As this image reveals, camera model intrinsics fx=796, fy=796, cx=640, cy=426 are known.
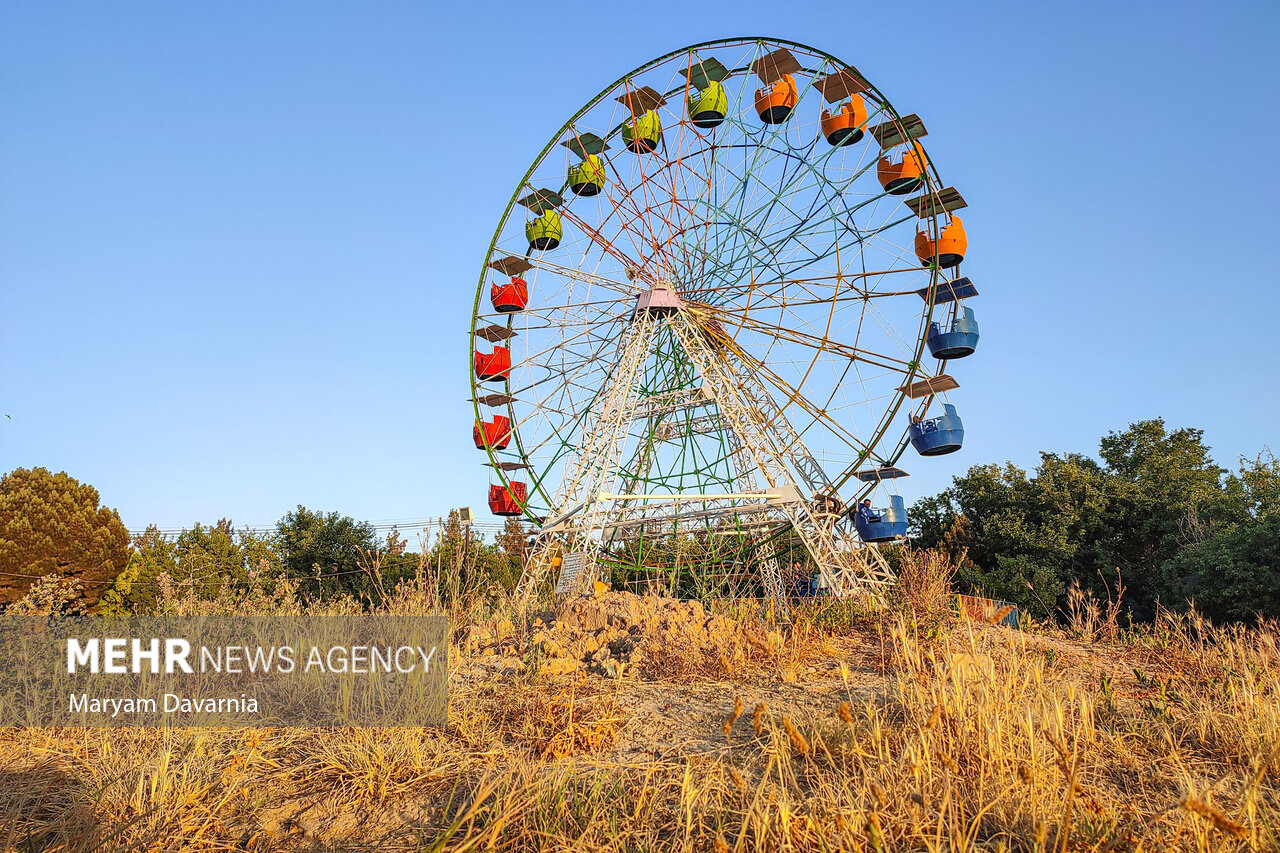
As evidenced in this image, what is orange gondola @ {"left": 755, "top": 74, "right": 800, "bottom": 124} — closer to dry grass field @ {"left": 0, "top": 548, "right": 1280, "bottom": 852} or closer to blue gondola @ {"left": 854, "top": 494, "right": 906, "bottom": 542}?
blue gondola @ {"left": 854, "top": 494, "right": 906, "bottom": 542}

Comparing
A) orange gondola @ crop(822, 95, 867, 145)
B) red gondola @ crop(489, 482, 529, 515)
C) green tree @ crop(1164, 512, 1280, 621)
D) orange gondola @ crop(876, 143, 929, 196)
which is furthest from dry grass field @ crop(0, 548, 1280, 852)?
green tree @ crop(1164, 512, 1280, 621)

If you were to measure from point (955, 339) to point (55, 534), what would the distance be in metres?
29.2

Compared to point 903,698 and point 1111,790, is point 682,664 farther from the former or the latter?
point 1111,790

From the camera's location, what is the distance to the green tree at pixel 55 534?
85.5 feet

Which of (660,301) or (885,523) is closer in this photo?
(885,523)

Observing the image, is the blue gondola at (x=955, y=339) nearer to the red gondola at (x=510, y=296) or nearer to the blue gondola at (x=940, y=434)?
the blue gondola at (x=940, y=434)

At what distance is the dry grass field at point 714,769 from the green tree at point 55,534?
27029 mm

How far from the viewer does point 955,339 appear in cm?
1662

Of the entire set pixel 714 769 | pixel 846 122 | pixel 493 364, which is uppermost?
pixel 846 122

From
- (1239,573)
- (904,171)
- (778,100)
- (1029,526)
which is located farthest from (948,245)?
(1029,526)

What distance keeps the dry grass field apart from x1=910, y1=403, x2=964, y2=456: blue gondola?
11259mm

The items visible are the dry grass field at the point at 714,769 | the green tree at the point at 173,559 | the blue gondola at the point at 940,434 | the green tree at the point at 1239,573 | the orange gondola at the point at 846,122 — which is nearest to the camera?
the dry grass field at the point at 714,769

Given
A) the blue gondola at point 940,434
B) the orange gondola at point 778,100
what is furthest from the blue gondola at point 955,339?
the orange gondola at point 778,100

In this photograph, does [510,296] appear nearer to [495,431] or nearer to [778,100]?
[495,431]
